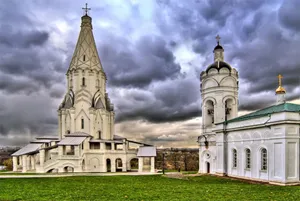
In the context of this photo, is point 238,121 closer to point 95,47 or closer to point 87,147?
point 87,147

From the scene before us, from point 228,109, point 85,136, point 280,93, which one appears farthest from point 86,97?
point 280,93

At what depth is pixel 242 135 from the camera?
2144cm

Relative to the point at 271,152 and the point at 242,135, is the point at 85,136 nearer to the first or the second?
the point at 242,135

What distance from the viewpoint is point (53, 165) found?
32.8 metres

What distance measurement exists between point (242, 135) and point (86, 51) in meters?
29.0

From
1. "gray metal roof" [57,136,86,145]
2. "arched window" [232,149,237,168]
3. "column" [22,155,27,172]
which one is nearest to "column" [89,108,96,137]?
"gray metal roof" [57,136,86,145]

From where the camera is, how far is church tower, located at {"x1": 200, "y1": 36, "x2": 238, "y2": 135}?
27375 millimetres

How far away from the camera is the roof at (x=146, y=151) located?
34.4 meters

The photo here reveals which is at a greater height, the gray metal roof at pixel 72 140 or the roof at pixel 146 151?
the gray metal roof at pixel 72 140

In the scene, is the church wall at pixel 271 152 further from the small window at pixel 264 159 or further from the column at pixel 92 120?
the column at pixel 92 120

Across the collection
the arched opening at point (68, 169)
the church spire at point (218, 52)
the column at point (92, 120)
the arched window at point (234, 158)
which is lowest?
the arched opening at point (68, 169)

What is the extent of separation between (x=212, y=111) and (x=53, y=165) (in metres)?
21.3

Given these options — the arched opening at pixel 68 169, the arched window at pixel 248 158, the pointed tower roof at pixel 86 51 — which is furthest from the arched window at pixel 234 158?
the pointed tower roof at pixel 86 51

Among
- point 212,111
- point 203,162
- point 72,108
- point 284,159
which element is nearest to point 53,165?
point 72,108
